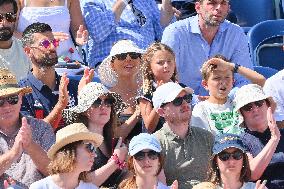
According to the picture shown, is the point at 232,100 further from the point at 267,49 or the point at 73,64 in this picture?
the point at 267,49

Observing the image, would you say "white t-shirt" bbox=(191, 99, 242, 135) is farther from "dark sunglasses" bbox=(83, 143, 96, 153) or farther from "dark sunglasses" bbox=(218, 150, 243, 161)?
"dark sunglasses" bbox=(83, 143, 96, 153)

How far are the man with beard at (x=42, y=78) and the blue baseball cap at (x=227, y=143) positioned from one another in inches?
48.2

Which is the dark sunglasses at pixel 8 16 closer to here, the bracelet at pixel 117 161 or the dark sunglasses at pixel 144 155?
the bracelet at pixel 117 161

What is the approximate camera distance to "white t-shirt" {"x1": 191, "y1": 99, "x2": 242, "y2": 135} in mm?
6707

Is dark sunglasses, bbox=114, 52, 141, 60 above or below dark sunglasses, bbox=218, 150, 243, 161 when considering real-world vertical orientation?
above

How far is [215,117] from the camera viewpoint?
676 centimetres

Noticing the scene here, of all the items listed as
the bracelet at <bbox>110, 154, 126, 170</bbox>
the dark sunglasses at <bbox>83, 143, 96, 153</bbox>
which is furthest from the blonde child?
the dark sunglasses at <bbox>83, 143, 96, 153</bbox>

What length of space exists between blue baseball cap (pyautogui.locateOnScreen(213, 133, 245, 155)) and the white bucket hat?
0.61 metres

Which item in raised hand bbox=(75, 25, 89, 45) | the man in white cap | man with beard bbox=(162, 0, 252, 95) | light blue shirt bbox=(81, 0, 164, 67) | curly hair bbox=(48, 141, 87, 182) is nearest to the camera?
curly hair bbox=(48, 141, 87, 182)

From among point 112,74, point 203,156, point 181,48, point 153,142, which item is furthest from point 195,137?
point 181,48

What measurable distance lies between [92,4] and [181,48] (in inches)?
41.2

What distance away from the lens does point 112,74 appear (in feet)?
23.1

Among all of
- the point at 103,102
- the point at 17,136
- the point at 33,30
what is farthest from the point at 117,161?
the point at 33,30

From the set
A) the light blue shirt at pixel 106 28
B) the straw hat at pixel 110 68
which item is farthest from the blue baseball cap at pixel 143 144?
the light blue shirt at pixel 106 28
